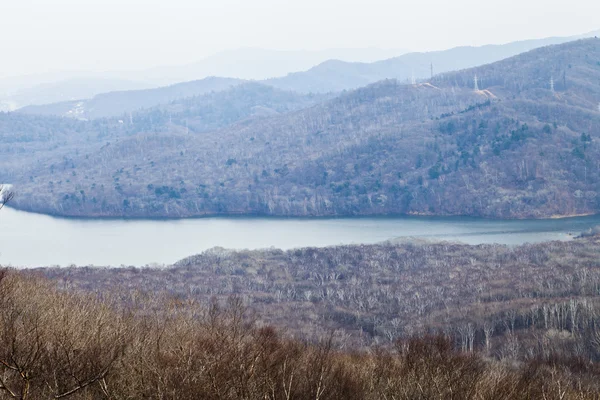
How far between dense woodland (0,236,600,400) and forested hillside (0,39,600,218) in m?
30.1

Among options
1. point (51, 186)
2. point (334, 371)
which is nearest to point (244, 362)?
point (334, 371)

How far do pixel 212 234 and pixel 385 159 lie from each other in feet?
106

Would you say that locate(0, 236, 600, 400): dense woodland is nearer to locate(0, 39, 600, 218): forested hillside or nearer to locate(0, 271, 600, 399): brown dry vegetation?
locate(0, 271, 600, 399): brown dry vegetation

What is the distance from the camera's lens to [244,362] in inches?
480

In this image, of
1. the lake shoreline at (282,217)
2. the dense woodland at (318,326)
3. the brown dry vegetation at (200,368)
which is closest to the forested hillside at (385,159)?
the lake shoreline at (282,217)

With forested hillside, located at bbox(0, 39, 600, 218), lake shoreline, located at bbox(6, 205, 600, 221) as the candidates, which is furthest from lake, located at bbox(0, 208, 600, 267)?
forested hillside, located at bbox(0, 39, 600, 218)

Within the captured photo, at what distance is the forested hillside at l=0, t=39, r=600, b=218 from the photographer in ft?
276

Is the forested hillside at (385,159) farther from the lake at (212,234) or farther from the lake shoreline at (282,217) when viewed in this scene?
the lake at (212,234)

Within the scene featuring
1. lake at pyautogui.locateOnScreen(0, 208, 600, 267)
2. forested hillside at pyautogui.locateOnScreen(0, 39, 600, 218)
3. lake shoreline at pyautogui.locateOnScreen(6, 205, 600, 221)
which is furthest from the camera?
forested hillside at pyautogui.locateOnScreen(0, 39, 600, 218)

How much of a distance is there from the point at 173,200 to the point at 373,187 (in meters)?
25.8

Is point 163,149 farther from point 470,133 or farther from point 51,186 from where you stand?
point 470,133

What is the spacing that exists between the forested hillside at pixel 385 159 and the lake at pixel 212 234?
6.57m

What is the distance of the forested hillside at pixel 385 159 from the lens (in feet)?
276

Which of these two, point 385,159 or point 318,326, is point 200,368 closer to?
point 318,326
